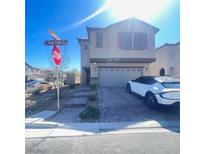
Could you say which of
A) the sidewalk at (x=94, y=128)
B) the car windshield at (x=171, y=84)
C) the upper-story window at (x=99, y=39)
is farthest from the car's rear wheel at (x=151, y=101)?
the upper-story window at (x=99, y=39)

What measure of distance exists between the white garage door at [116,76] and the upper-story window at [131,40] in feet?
6.21

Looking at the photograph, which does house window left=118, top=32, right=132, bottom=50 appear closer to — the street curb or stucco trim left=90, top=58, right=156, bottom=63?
stucco trim left=90, top=58, right=156, bottom=63

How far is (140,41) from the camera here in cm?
1435

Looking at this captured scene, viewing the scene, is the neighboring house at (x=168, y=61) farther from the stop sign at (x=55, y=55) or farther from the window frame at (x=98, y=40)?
the stop sign at (x=55, y=55)

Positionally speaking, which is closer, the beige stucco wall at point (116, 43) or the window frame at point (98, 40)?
the beige stucco wall at point (116, 43)

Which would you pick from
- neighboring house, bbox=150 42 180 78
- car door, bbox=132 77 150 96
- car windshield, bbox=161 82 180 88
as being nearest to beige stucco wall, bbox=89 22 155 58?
car door, bbox=132 77 150 96

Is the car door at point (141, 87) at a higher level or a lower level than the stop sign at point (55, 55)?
lower

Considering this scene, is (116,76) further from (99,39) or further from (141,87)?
(141,87)

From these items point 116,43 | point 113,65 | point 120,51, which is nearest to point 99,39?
point 116,43

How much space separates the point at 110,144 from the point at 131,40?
11.7 metres

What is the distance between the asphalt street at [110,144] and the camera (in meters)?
3.49
